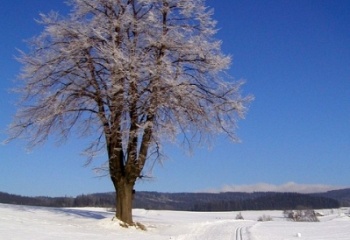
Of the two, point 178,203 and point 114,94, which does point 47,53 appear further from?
point 178,203

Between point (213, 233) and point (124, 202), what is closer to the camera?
point (124, 202)

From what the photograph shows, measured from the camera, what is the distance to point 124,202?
1820 centimetres

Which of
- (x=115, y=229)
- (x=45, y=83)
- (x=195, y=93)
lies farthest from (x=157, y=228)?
(x=45, y=83)

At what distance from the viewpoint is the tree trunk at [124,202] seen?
18.2 metres

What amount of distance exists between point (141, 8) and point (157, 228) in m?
9.37

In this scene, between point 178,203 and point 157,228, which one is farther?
point 178,203

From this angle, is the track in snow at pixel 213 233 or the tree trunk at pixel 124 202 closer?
the tree trunk at pixel 124 202

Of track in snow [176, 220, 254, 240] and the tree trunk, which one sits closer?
the tree trunk

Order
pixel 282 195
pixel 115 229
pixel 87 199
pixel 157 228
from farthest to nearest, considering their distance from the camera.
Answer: pixel 282 195
pixel 87 199
pixel 157 228
pixel 115 229

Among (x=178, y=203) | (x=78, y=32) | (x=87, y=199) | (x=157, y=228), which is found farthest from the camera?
(x=178, y=203)

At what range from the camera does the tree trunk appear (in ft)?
59.6

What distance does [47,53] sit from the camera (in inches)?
740

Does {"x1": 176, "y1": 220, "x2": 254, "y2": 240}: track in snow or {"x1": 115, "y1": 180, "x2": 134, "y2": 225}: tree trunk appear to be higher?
{"x1": 115, "y1": 180, "x2": 134, "y2": 225}: tree trunk

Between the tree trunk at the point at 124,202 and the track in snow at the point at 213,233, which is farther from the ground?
the tree trunk at the point at 124,202
